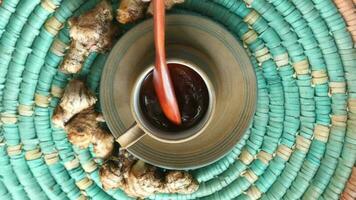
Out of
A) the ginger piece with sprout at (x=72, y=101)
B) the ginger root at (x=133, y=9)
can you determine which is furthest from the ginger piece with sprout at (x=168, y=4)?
the ginger piece with sprout at (x=72, y=101)

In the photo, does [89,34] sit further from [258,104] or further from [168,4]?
[258,104]

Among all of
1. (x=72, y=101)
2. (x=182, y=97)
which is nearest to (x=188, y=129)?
(x=182, y=97)

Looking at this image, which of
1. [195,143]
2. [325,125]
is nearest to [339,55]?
[325,125]

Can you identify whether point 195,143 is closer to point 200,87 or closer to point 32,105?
point 200,87

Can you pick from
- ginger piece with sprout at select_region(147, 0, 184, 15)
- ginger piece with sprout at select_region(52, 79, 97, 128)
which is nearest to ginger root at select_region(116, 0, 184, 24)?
ginger piece with sprout at select_region(147, 0, 184, 15)

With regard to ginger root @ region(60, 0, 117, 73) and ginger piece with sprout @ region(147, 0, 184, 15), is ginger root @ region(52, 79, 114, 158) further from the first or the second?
ginger piece with sprout @ region(147, 0, 184, 15)

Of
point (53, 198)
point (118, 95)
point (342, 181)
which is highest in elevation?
point (118, 95)

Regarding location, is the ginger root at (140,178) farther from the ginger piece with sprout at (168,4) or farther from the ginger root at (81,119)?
the ginger piece with sprout at (168,4)
